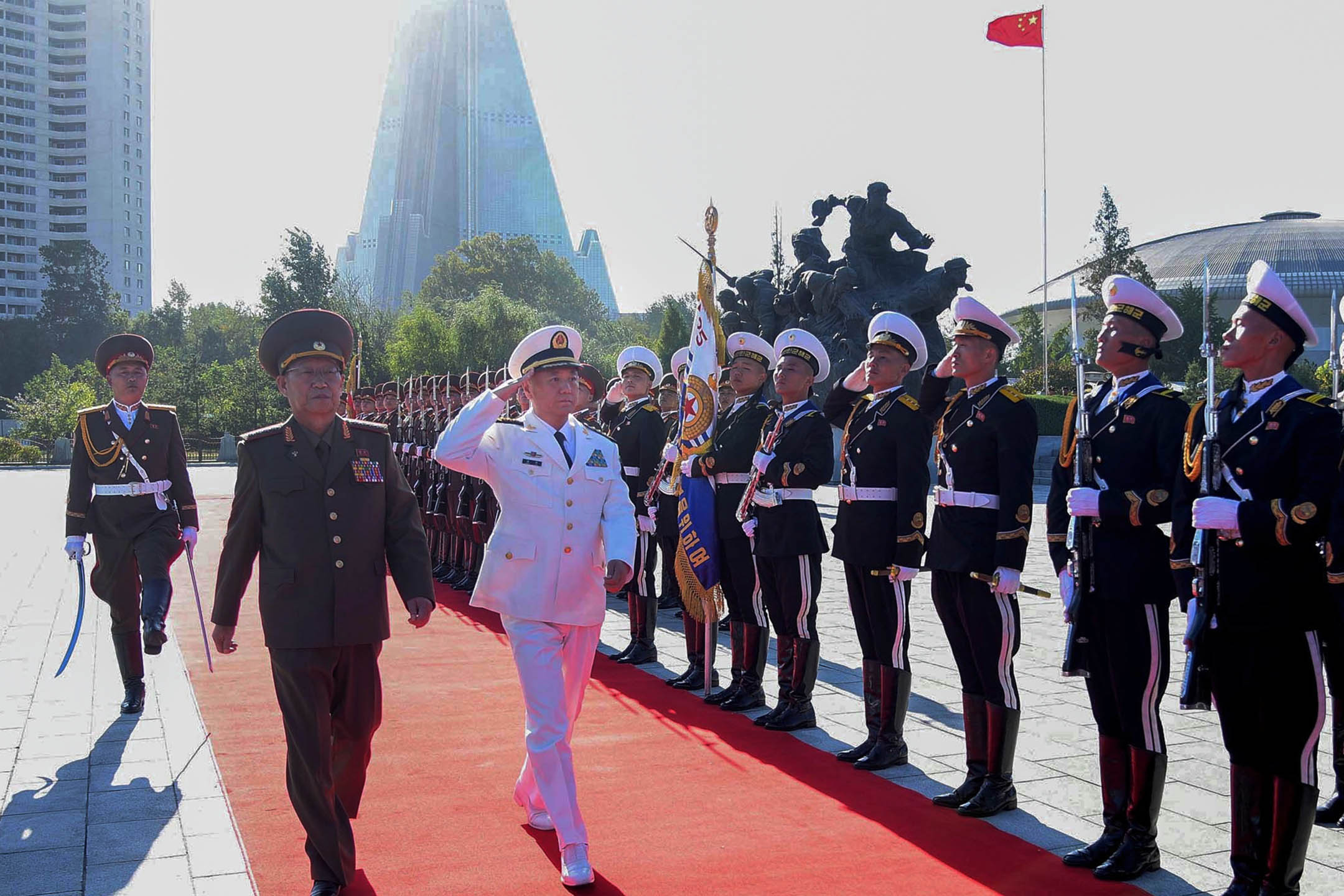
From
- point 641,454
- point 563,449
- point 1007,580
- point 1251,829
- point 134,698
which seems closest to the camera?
point 1251,829

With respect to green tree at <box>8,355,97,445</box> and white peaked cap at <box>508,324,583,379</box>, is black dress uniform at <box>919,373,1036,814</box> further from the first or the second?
green tree at <box>8,355,97,445</box>

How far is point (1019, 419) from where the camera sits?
5109 millimetres

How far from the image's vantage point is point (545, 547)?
15.3 feet

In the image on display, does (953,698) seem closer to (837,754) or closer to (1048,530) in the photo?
(837,754)

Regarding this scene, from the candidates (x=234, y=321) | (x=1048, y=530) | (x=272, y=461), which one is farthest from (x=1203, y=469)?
(x=234, y=321)

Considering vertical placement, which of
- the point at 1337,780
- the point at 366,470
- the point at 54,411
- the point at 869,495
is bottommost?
the point at 1337,780

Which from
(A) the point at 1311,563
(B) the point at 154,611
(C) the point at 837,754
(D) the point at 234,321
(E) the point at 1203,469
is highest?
(D) the point at 234,321

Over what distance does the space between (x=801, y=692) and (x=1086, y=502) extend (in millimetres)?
2453

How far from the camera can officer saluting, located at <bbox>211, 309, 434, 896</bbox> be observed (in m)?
4.18

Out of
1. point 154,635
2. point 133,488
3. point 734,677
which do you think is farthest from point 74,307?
point 734,677

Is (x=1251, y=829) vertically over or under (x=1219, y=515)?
under

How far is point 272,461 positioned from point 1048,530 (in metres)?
3.05

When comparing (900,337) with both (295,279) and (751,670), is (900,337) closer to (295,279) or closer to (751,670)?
(751,670)

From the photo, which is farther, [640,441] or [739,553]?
[640,441]
